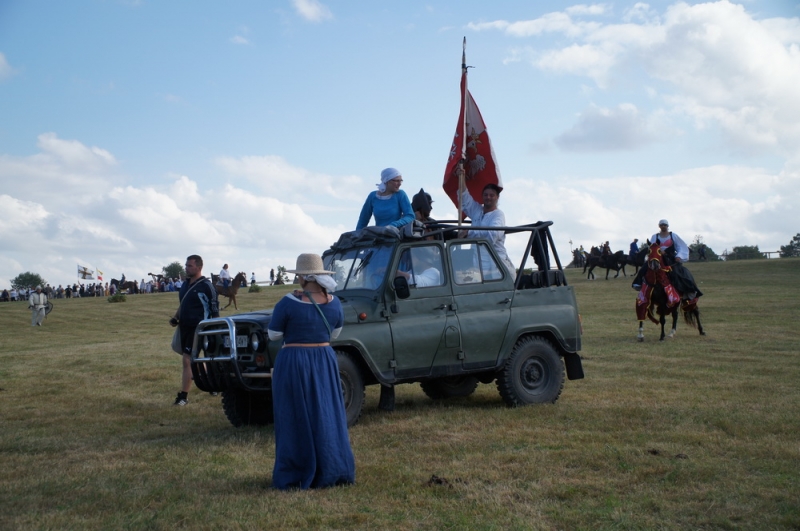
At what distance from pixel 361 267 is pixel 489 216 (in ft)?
6.65

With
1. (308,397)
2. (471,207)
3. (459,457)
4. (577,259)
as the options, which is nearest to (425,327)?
(459,457)

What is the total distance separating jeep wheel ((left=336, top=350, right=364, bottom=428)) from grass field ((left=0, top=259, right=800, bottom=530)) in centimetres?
21

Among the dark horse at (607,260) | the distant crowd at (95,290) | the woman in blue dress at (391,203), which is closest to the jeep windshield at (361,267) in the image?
the woman in blue dress at (391,203)

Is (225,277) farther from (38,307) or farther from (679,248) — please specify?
(679,248)

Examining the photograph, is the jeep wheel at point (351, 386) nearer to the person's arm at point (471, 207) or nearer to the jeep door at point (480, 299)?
the jeep door at point (480, 299)

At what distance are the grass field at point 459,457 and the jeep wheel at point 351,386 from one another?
0.21m

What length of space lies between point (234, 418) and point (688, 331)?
1365cm

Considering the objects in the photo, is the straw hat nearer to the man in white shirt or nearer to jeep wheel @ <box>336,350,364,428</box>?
jeep wheel @ <box>336,350,364,428</box>

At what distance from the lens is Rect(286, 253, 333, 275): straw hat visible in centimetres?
666

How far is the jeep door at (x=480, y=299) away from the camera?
31.4ft

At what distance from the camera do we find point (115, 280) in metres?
67.1

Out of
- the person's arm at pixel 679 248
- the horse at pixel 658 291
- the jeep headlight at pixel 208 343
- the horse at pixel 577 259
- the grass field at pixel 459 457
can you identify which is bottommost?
the grass field at pixel 459 457

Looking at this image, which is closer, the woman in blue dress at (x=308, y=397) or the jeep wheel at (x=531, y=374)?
the woman in blue dress at (x=308, y=397)

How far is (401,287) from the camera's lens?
29.6 ft
